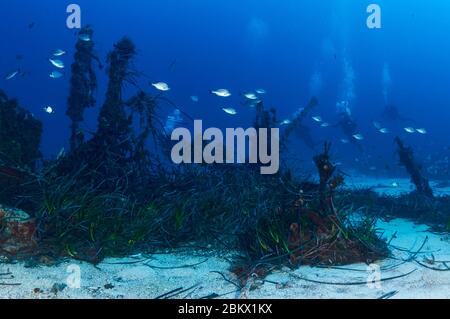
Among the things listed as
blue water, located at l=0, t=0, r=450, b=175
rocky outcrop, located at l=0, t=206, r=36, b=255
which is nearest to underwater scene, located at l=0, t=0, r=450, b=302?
rocky outcrop, located at l=0, t=206, r=36, b=255

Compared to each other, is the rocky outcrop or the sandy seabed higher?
the rocky outcrop

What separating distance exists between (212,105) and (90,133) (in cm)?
8697

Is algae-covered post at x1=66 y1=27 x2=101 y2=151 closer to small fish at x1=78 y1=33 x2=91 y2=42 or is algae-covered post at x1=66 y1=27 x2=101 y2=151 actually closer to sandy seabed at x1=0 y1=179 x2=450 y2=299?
small fish at x1=78 y1=33 x2=91 y2=42

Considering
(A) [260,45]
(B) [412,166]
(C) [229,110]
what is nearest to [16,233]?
(C) [229,110]

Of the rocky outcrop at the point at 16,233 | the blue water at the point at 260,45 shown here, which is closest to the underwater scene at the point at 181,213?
the rocky outcrop at the point at 16,233

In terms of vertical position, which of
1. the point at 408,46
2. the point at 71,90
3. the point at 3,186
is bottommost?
the point at 3,186

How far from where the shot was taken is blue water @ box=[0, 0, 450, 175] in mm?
113812

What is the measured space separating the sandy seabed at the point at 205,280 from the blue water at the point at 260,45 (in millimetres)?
87377

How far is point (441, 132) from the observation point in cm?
5122

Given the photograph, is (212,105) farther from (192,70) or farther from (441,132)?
(441,132)

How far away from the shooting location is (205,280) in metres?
5.09

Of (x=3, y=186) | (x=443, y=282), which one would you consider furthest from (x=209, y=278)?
(x=3, y=186)

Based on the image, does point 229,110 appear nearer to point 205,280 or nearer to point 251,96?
point 251,96

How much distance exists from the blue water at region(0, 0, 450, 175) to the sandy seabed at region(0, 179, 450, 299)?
87.4 m
